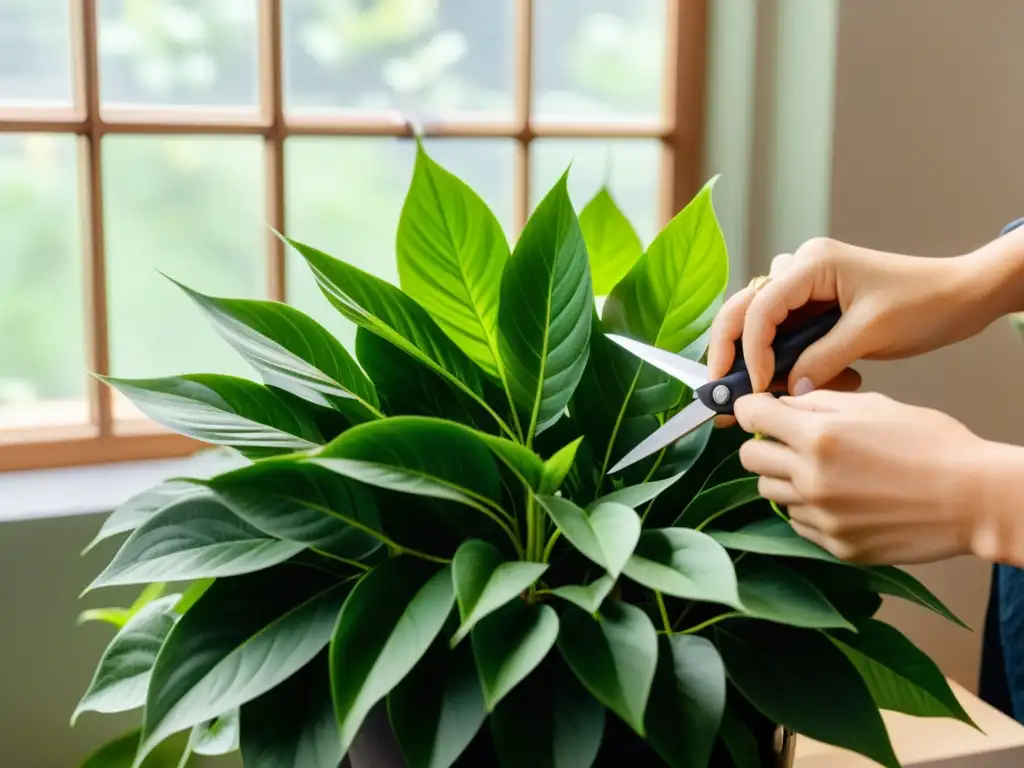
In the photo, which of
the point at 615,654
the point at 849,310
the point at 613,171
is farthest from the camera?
the point at 613,171

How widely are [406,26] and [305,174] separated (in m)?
0.19

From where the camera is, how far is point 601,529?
1.76 feet

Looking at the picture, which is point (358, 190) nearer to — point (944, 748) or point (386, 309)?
point (386, 309)

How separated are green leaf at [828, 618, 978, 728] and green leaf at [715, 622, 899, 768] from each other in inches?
1.2

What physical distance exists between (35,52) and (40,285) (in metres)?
0.22

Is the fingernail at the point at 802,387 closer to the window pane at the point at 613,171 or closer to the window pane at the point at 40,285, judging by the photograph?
the window pane at the point at 613,171

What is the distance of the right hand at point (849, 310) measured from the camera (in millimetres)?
691

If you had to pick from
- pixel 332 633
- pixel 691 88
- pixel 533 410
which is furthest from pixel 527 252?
pixel 691 88

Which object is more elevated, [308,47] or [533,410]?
[308,47]

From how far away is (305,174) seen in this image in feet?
3.99

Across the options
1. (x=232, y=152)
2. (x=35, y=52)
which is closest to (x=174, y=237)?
(x=232, y=152)

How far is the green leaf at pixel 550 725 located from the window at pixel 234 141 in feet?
2.38

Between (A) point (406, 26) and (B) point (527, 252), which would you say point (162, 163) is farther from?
(B) point (527, 252)

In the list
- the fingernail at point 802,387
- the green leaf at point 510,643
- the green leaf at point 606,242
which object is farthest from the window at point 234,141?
the green leaf at point 510,643
